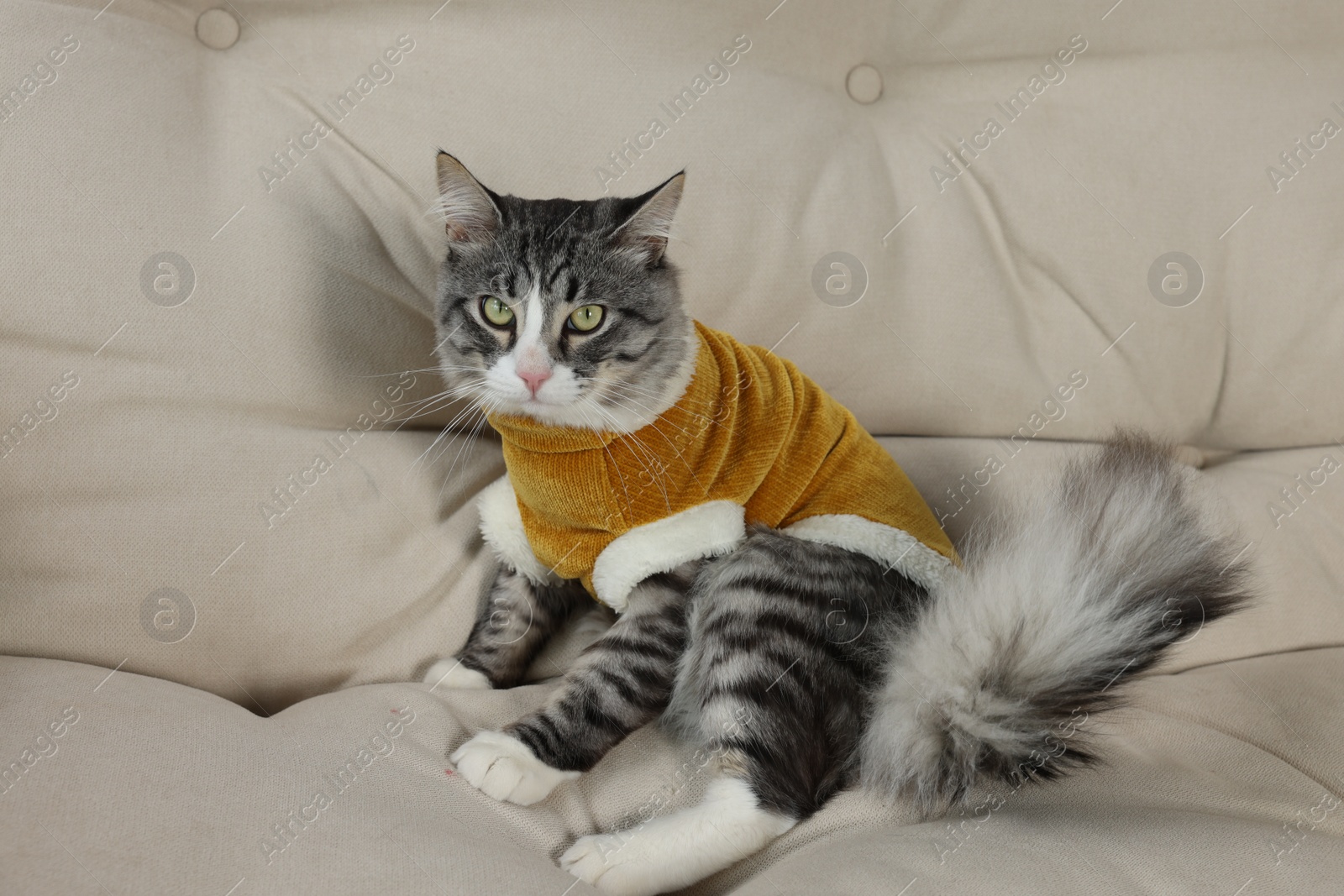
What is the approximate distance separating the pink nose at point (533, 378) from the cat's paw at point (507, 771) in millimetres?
478

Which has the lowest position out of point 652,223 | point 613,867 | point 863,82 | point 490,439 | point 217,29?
point 613,867

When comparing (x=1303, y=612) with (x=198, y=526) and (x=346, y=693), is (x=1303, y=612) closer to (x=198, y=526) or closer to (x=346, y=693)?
(x=346, y=693)

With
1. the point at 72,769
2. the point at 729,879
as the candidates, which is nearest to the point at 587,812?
the point at 729,879

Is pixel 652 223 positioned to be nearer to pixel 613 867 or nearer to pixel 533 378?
pixel 533 378

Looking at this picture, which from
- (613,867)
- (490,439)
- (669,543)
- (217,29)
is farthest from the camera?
(490,439)

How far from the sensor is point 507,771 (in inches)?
46.5

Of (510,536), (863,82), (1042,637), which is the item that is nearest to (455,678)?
(510,536)

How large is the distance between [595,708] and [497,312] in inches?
22.7

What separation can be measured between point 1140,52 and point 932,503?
0.99 meters

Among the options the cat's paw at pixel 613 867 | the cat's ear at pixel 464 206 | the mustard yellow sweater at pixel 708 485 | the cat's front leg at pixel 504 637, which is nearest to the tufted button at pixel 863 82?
the mustard yellow sweater at pixel 708 485

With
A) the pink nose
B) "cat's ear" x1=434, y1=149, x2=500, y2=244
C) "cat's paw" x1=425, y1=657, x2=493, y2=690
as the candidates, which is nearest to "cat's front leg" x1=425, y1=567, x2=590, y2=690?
"cat's paw" x1=425, y1=657, x2=493, y2=690

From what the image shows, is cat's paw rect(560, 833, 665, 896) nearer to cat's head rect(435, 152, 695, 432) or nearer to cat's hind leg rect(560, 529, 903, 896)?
cat's hind leg rect(560, 529, 903, 896)

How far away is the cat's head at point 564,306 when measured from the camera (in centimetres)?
127

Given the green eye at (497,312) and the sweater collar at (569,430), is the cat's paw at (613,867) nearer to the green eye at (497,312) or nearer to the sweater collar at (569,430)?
the sweater collar at (569,430)
